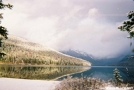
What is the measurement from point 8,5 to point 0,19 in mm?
1175

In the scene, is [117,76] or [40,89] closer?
[40,89]

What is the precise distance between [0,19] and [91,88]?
9.11 meters

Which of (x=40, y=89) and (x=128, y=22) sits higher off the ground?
(x=128, y=22)

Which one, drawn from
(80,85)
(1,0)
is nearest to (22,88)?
(80,85)

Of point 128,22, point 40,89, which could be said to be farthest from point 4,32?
point 128,22

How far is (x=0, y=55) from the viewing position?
1366 centimetres

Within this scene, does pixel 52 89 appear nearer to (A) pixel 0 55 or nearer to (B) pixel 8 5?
(A) pixel 0 55

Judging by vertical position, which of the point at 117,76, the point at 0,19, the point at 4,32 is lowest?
the point at 117,76

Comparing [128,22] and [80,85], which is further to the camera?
[80,85]

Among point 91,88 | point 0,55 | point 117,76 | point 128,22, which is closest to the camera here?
point 0,55

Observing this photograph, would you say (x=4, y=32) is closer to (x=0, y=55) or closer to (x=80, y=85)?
(x=0, y=55)

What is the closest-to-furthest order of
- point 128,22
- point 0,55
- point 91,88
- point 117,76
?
point 0,55, point 128,22, point 91,88, point 117,76

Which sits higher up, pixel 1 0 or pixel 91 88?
pixel 1 0

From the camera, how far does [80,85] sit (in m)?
16.4
